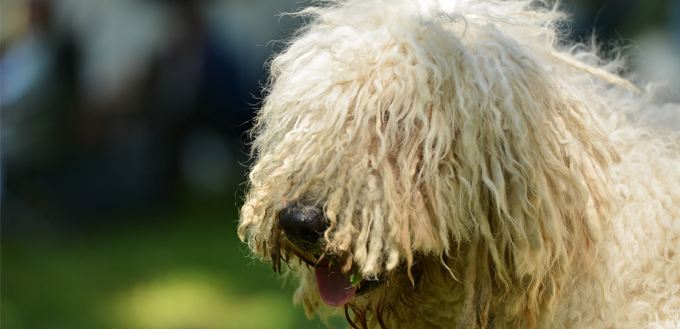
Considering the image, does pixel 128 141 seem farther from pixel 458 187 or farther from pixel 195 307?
pixel 458 187

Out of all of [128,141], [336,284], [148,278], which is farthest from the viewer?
[128,141]

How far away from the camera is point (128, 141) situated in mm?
6195

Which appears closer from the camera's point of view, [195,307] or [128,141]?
[195,307]

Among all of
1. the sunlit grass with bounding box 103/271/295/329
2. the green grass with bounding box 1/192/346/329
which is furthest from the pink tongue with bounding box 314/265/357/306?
the sunlit grass with bounding box 103/271/295/329

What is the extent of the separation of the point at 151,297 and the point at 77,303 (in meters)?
0.54

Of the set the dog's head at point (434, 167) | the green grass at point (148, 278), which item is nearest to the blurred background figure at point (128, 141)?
the green grass at point (148, 278)

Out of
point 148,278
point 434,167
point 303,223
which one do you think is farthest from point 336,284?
point 148,278

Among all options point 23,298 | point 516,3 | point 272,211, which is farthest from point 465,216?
point 23,298

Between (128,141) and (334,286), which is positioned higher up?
(334,286)

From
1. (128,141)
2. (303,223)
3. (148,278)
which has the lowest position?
(148,278)

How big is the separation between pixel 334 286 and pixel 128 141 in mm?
4832

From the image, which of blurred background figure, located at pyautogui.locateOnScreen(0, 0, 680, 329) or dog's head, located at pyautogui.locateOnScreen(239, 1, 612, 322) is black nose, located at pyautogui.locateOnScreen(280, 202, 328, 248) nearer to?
dog's head, located at pyautogui.locateOnScreen(239, 1, 612, 322)

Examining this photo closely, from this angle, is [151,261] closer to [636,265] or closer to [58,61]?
[58,61]

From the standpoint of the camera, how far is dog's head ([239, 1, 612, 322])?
5.48ft
